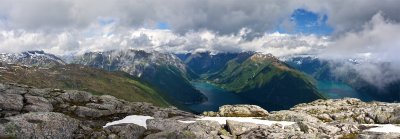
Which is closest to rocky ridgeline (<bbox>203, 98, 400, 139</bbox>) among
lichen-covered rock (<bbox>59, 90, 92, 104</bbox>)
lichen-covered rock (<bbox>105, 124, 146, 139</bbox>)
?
lichen-covered rock (<bbox>105, 124, 146, 139</bbox>)

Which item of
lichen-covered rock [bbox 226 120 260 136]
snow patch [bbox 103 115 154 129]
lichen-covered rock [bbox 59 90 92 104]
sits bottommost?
lichen-covered rock [bbox 226 120 260 136]

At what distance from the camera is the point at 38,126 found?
65625 millimetres

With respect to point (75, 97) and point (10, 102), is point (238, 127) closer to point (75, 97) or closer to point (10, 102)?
point (75, 97)

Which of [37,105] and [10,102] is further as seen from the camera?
[37,105]

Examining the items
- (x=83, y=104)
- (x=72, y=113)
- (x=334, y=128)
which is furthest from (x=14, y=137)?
(x=334, y=128)

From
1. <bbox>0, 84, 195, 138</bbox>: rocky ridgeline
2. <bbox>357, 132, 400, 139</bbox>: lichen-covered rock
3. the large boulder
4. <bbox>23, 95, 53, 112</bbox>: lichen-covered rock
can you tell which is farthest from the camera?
<bbox>23, 95, 53, 112</bbox>: lichen-covered rock

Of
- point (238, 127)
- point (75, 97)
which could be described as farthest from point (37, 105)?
point (238, 127)

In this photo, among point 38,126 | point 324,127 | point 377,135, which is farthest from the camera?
point 324,127

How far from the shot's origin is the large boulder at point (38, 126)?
63406 mm

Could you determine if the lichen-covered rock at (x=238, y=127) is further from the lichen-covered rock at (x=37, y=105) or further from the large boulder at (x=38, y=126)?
the lichen-covered rock at (x=37, y=105)

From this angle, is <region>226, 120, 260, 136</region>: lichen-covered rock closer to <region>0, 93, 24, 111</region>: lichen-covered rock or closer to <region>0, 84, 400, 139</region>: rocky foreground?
<region>0, 84, 400, 139</region>: rocky foreground

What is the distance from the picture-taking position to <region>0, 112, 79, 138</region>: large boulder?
63.4m

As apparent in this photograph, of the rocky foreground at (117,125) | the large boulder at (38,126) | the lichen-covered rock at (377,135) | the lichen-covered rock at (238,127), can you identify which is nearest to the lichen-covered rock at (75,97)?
the rocky foreground at (117,125)

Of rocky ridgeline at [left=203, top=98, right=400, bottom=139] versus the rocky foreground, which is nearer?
the rocky foreground
